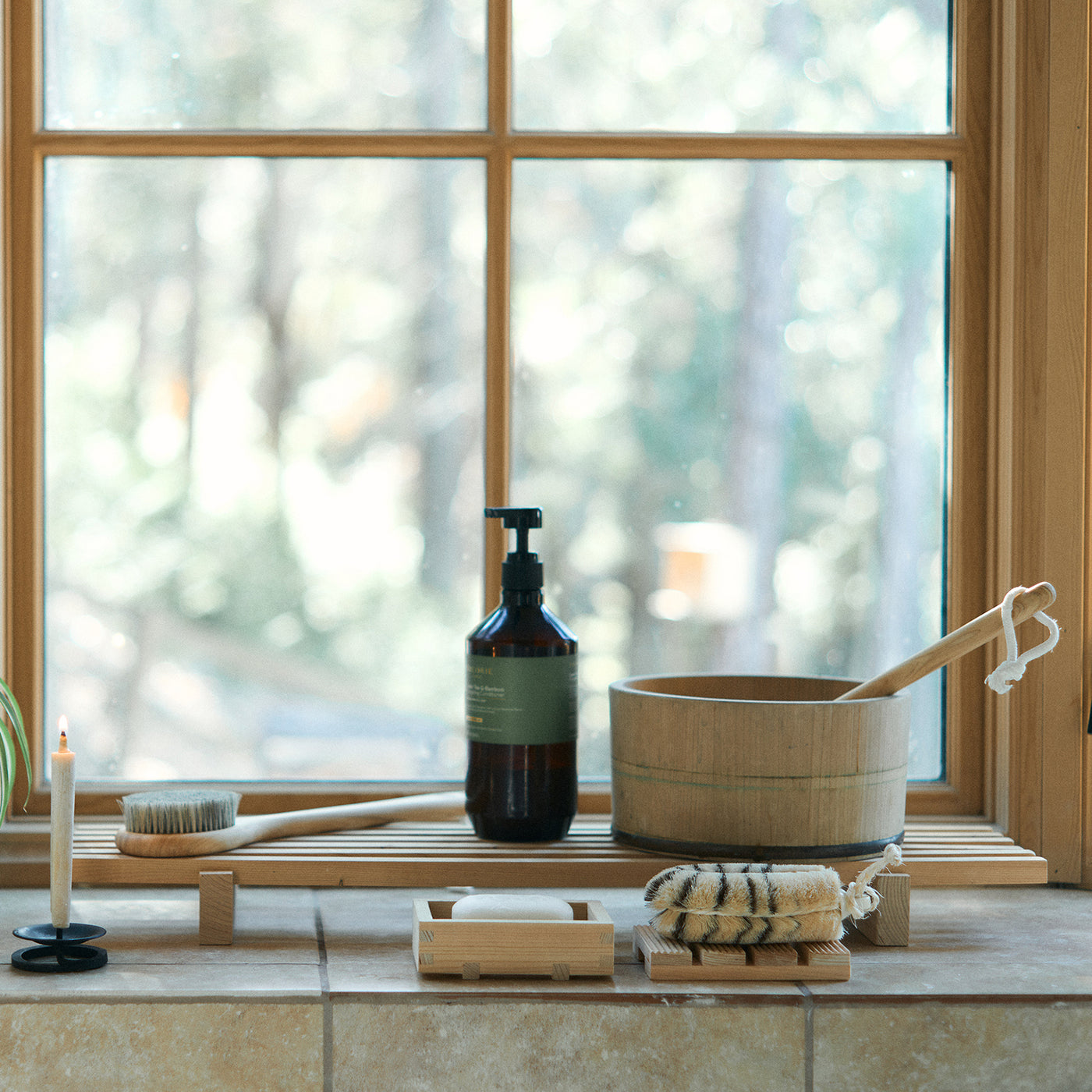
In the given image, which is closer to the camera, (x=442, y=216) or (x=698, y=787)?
(x=698, y=787)

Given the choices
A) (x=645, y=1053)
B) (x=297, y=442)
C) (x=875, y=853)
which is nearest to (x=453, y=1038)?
(x=645, y=1053)

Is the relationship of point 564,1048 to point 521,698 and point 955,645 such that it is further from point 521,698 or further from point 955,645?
point 955,645

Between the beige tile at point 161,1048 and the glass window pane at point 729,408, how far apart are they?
52 cm

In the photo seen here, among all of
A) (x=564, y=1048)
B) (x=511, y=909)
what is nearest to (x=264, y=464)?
(x=511, y=909)

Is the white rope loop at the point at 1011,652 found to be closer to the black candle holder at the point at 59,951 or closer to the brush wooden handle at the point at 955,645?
the brush wooden handle at the point at 955,645

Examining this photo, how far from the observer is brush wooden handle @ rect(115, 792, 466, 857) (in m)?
0.98

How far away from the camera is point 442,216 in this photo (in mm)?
1284

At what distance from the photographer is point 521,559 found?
1.07 m

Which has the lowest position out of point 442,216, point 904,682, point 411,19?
point 904,682

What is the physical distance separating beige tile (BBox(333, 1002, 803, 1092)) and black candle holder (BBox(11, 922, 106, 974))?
207 millimetres

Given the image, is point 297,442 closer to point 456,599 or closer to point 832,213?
point 456,599

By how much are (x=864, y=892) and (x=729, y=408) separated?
0.56 metres

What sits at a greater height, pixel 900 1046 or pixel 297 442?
pixel 297 442

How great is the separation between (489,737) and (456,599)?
0.27 metres
